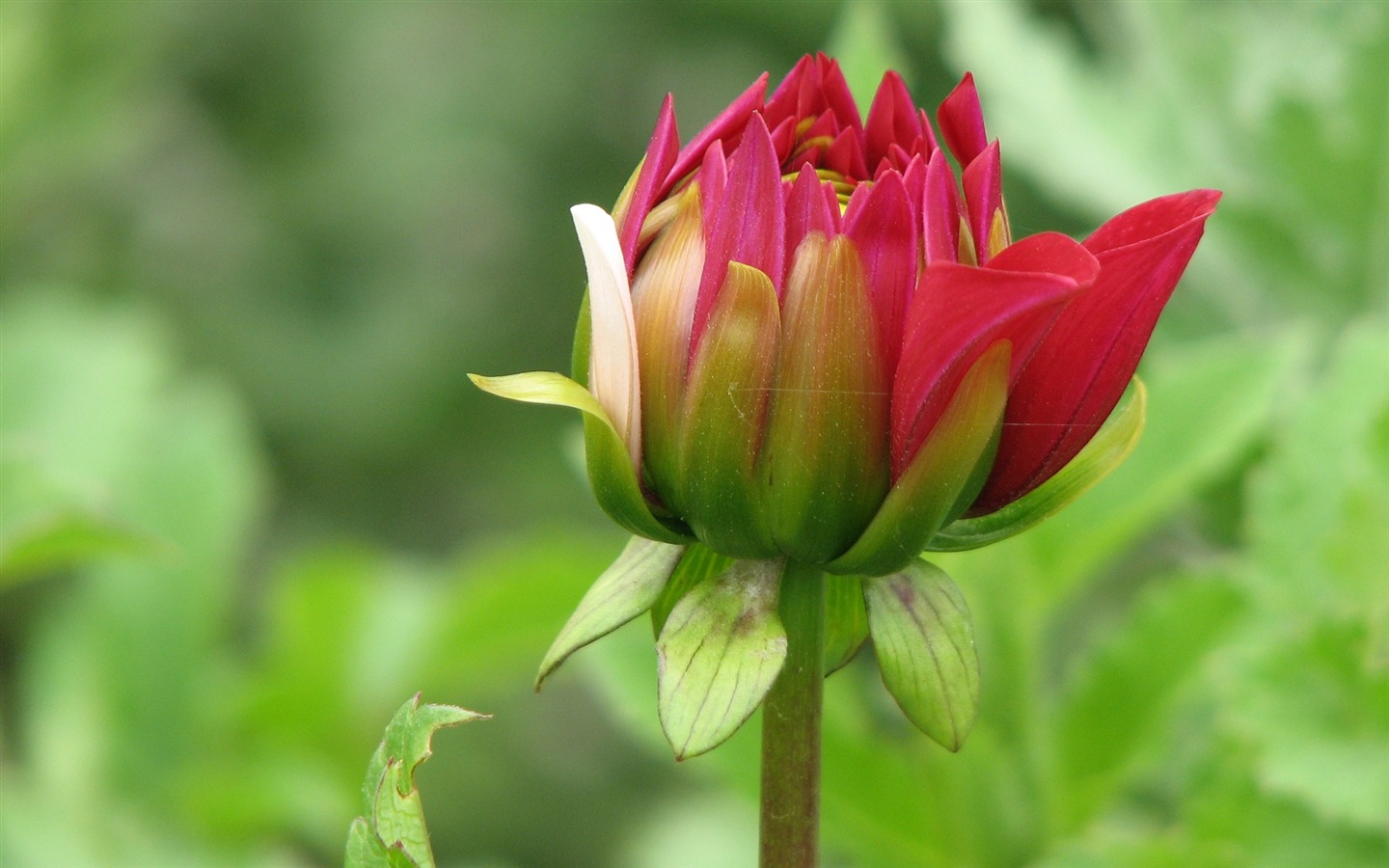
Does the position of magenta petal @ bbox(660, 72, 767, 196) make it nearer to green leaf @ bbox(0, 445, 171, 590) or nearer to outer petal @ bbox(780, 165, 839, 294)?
outer petal @ bbox(780, 165, 839, 294)

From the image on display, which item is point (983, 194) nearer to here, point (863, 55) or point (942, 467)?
point (942, 467)

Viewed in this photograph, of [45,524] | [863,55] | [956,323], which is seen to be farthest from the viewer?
[863,55]

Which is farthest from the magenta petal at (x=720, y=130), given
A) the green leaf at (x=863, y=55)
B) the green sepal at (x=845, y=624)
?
the green leaf at (x=863, y=55)

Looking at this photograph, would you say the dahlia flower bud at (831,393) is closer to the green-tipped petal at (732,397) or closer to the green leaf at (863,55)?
the green-tipped petal at (732,397)

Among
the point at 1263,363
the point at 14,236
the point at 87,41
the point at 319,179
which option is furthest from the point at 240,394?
the point at 1263,363

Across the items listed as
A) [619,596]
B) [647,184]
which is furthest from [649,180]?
[619,596]

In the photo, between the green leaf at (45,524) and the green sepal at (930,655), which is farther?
the green leaf at (45,524)

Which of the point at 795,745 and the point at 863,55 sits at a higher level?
the point at 863,55
